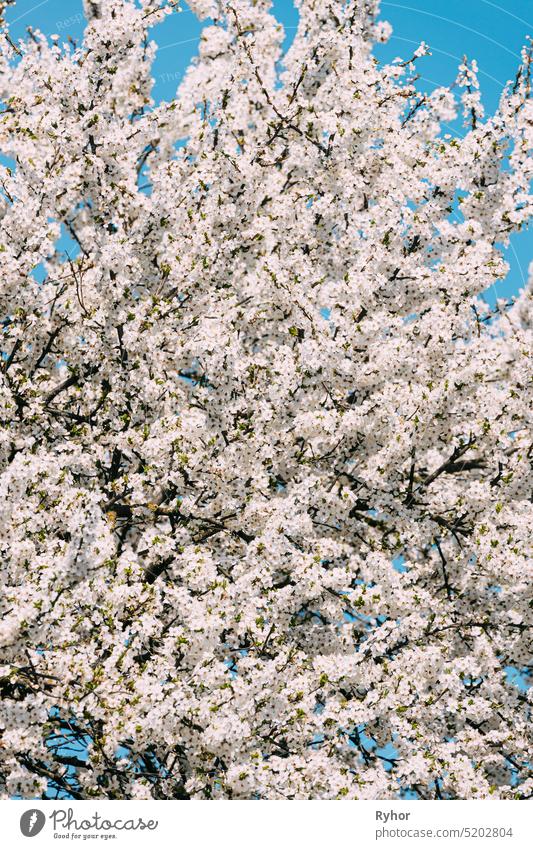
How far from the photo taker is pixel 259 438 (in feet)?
38.7

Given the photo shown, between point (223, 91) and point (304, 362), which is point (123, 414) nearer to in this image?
point (304, 362)

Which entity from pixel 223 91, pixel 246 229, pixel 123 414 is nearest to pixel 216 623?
pixel 123 414

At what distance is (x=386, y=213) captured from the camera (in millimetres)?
13312

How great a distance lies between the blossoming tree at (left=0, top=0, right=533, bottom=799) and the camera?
9.53 metres

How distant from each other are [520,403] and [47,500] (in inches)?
263
